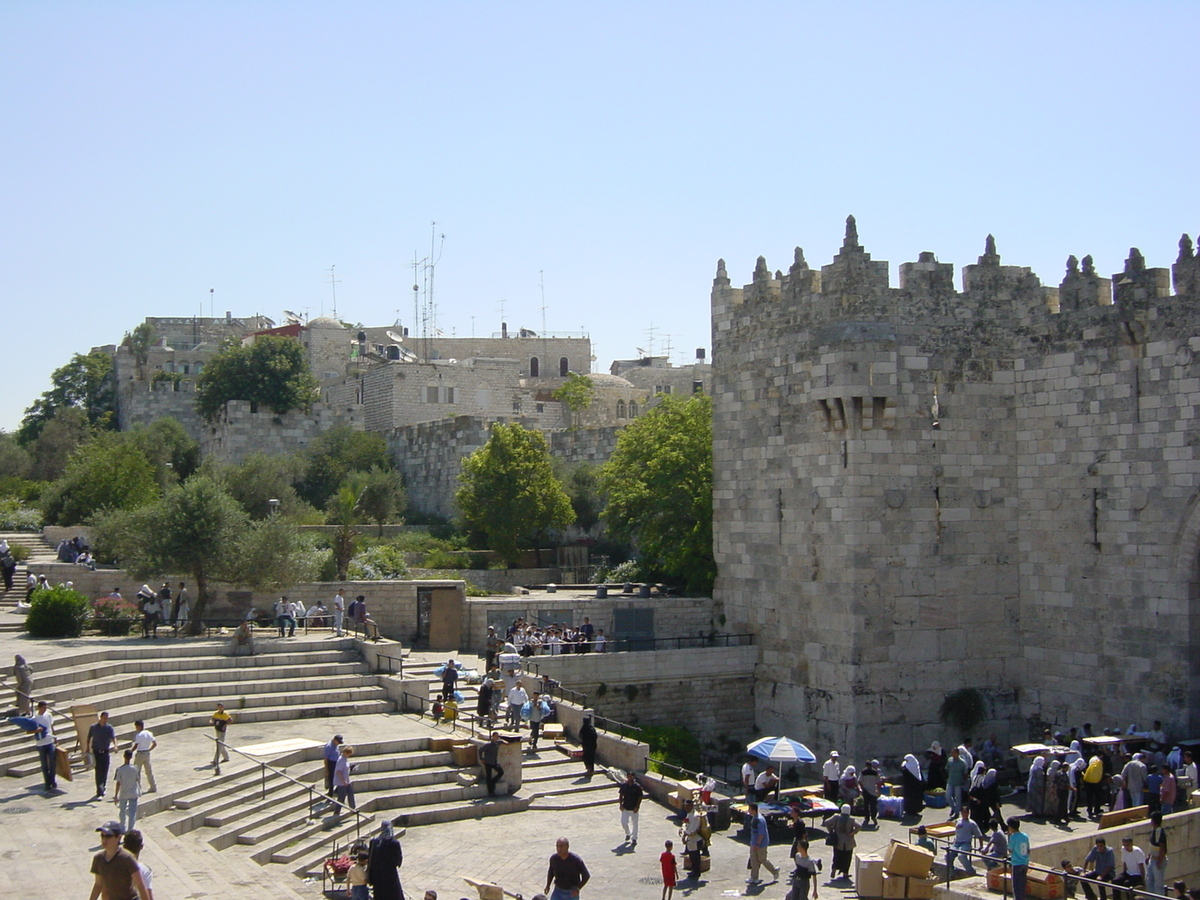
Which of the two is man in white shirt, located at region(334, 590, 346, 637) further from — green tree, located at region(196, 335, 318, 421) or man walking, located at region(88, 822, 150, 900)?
green tree, located at region(196, 335, 318, 421)

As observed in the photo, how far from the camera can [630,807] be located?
1598cm

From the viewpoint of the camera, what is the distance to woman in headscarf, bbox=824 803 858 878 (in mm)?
15242

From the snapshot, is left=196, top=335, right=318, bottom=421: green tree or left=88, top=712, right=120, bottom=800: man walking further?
left=196, top=335, right=318, bottom=421: green tree

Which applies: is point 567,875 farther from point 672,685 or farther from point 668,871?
point 672,685

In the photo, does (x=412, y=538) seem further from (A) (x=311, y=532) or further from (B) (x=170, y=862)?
(B) (x=170, y=862)

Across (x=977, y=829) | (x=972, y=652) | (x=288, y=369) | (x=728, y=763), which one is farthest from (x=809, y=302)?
(x=288, y=369)

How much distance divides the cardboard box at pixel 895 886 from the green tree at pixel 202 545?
13.5 m

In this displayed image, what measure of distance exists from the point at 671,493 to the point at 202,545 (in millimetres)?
9521

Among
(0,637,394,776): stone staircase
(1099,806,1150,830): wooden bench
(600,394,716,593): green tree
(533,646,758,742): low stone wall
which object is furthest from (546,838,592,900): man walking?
(600,394,716,593): green tree

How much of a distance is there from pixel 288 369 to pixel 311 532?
11868 mm

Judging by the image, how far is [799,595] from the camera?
2264cm

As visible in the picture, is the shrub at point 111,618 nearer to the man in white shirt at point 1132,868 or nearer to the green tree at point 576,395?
the man in white shirt at point 1132,868

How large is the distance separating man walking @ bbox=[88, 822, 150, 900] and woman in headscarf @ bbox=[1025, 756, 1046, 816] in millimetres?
12456

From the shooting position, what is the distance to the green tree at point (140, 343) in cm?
5706
